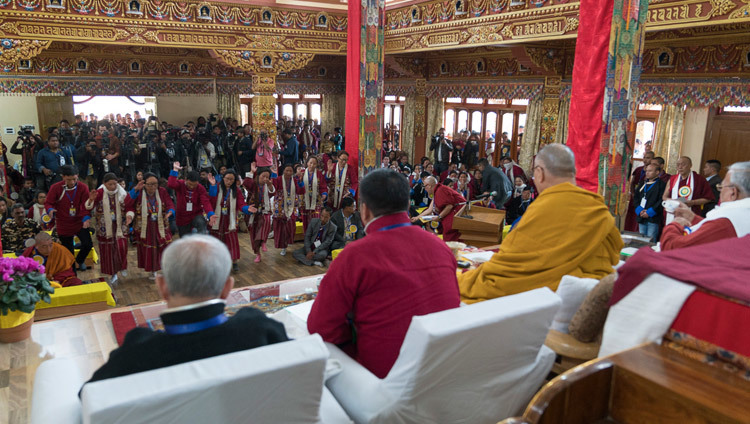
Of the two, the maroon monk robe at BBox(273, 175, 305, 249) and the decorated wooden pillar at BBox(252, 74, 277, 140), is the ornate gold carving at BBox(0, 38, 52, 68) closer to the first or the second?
the decorated wooden pillar at BBox(252, 74, 277, 140)

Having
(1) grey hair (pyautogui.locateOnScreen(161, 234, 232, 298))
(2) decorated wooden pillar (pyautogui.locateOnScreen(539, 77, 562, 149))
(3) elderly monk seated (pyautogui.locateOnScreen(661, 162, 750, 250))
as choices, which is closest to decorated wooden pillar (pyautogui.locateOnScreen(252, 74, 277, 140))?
(2) decorated wooden pillar (pyautogui.locateOnScreen(539, 77, 562, 149))

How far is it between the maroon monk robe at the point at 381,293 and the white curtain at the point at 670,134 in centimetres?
819

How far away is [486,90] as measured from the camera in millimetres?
11820

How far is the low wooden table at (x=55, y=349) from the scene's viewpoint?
2.72 meters

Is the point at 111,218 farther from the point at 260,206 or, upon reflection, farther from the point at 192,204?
the point at 260,206

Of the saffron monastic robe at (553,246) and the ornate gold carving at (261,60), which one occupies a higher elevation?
the ornate gold carving at (261,60)

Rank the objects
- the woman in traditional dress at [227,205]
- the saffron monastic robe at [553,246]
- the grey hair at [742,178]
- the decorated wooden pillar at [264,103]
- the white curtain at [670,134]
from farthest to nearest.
Result: 1. the decorated wooden pillar at [264,103]
2. the white curtain at [670,134]
3. the woman in traditional dress at [227,205]
4. the grey hair at [742,178]
5. the saffron monastic robe at [553,246]

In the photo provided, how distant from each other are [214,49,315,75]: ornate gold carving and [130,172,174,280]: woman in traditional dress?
4.66 m

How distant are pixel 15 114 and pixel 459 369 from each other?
13413 millimetres

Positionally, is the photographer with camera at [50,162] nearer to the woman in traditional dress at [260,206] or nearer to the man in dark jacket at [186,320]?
the woman in traditional dress at [260,206]

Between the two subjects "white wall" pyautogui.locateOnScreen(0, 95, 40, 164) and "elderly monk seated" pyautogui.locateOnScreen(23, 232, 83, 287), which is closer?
"elderly monk seated" pyautogui.locateOnScreen(23, 232, 83, 287)

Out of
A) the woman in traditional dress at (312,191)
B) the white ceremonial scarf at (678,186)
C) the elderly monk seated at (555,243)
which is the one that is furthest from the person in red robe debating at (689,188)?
the woman in traditional dress at (312,191)

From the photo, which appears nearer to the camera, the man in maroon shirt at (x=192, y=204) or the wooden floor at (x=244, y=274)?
the wooden floor at (x=244, y=274)

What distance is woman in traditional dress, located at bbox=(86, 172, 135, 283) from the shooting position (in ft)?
19.3
